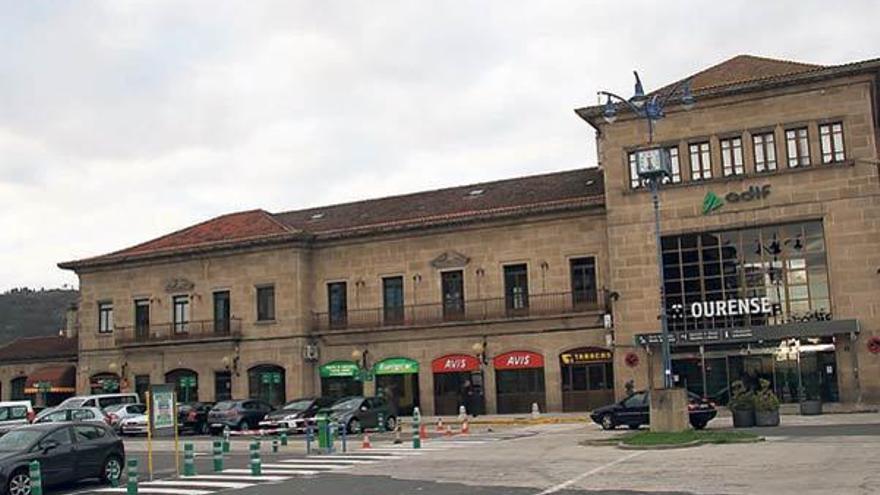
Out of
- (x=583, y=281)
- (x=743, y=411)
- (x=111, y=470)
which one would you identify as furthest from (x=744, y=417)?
(x=111, y=470)

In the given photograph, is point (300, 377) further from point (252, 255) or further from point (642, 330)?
point (642, 330)

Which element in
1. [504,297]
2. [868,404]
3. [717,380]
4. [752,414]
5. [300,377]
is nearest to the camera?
[752,414]

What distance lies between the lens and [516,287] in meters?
44.7

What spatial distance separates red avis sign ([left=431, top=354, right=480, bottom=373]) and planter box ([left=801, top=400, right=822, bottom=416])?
14.0 meters

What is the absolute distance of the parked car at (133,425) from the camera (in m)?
40.9

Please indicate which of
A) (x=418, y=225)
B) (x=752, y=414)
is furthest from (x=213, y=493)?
(x=418, y=225)

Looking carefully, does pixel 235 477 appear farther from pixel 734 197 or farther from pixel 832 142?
pixel 832 142

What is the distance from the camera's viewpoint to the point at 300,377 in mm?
47719

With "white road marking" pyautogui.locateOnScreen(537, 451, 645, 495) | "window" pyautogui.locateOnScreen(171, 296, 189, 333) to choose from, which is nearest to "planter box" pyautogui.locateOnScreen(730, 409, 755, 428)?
"white road marking" pyautogui.locateOnScreen(537, 451, 645, 495)

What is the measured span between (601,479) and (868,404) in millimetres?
22050

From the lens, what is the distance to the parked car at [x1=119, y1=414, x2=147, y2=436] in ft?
134

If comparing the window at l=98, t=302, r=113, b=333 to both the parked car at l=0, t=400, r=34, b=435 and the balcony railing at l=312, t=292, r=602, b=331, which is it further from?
the parked car at l=0, t=400, r=34, b=435

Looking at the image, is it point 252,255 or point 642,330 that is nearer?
point 642,330

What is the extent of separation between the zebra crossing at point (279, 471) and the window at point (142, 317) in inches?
1072
